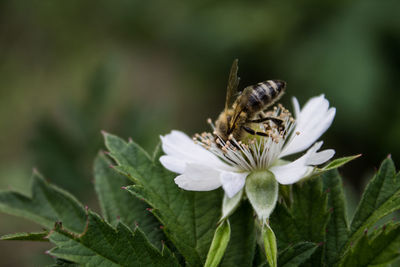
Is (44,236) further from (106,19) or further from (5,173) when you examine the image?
(106,19)

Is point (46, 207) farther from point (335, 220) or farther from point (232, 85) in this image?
point (335, 220)

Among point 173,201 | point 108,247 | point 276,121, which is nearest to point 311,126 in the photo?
point 276,121

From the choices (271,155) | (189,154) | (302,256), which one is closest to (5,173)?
(189,154)

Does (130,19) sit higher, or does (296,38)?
(130,19)

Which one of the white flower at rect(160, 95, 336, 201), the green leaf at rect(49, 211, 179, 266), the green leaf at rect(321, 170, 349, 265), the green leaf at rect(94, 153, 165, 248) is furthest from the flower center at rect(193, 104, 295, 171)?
the green leaf at rect(49, 211, 179, 266)

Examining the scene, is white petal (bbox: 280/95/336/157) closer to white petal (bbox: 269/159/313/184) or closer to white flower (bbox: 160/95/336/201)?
white flower (bbox: 160/95/336/201)
